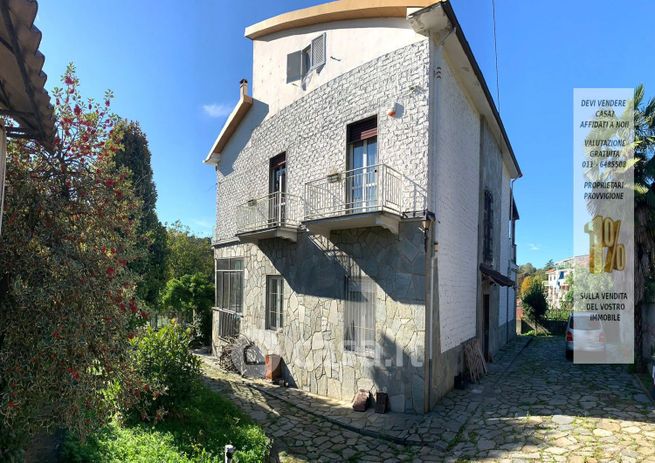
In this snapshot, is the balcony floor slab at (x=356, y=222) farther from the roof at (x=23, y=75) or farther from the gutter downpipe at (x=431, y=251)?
the roof at (x=23, y=75)

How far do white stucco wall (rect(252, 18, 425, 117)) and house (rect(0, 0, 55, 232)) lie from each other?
6797 millimetres

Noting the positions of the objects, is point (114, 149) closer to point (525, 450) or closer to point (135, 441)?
point (135, 441)

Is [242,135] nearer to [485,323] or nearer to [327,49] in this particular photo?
[327,49]

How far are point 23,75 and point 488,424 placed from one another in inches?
308

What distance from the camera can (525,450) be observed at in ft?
18.3

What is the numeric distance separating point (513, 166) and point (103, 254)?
16.6 m

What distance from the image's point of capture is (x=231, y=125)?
13938mm

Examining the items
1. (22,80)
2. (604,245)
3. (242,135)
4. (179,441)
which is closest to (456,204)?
(604,245)

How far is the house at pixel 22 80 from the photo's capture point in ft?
7.30

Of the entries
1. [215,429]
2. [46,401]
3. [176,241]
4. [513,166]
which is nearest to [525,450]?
[215,429]

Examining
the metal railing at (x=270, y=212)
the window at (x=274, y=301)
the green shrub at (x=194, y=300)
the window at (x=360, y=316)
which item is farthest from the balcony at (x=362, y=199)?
the green shrub at (x=194, y=300)

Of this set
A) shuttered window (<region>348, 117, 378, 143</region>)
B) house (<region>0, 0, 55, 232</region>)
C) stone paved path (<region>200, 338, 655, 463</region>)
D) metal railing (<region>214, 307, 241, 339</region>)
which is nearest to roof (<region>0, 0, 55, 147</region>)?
house (<region>0, 0, 55, 232</region>)

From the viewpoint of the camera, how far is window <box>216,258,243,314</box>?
497 inches

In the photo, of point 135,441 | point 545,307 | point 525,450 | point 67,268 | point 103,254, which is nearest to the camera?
point 67,268
